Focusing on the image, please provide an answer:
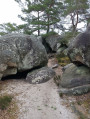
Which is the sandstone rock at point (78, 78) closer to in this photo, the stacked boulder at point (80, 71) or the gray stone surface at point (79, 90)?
the stacked boulder at point (80, 71)

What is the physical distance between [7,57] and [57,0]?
1491 cm

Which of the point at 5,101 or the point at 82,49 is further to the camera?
the point at 82,49

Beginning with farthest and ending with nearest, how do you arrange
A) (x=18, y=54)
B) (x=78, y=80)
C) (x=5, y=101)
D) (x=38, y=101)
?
(x=18, y=54), (x=78, y=80), (x=38, y=101), (x=5, y=101)

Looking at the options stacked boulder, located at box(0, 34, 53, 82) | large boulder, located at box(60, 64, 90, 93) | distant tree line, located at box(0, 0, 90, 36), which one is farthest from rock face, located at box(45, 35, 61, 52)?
large boulder, located at box(60, 64, 90, 93)

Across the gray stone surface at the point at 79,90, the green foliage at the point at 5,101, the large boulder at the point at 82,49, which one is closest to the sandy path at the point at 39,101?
the green foliage at the point at 5,101

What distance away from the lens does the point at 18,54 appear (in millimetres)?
10312

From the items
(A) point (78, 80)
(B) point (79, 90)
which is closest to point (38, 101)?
(B) point (79, 90)

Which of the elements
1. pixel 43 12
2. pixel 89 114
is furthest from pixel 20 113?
pixel 43 12

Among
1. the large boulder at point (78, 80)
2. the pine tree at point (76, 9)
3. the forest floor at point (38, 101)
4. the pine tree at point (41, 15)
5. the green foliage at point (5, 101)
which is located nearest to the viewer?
the forest floor at point (38, 101)

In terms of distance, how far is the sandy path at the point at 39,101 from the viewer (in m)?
5.98

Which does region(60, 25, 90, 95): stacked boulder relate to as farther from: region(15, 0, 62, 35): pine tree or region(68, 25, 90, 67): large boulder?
region(15, 0, 62, 35): pine tree

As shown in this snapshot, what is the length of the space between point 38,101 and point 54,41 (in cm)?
1375

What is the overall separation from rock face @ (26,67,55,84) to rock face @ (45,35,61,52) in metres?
8.94

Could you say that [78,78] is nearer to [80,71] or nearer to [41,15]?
[80,71]
